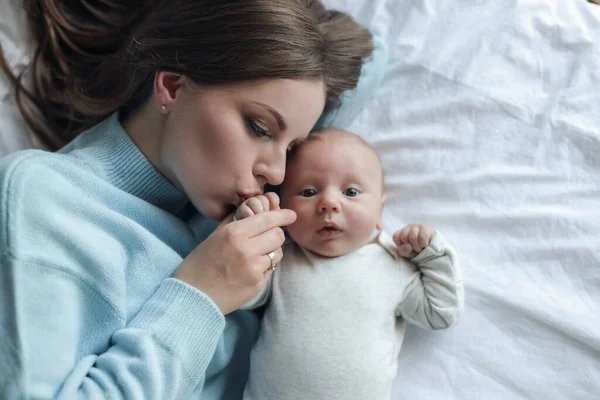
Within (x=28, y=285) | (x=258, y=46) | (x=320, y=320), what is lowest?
(x=320, y=320)

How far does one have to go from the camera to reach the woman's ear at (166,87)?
1.06 m

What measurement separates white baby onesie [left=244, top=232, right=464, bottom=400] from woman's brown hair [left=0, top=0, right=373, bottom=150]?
373 millimetres

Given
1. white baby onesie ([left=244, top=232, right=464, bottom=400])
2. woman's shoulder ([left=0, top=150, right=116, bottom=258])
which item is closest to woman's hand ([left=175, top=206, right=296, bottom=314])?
white baby onesie ([left=244, top=232, right=464, bottom=400])

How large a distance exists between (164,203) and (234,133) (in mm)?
293

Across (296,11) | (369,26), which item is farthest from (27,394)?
(369,26)

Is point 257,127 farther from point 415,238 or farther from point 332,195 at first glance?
point 415,238

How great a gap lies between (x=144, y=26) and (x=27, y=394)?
28.4 inches

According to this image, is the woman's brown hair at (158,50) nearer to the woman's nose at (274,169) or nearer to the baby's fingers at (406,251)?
the woman's nose at (274,169)

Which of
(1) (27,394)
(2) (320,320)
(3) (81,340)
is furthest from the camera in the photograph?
(2) (320,320)

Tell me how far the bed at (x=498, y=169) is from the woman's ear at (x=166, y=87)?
0.45 metres

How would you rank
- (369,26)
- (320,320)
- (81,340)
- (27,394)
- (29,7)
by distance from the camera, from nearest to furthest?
(27,394)
(81,340)
(320,320)
(29,7)
(369,26)

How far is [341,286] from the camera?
3.59 feet

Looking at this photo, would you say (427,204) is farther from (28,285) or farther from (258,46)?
(28,285)

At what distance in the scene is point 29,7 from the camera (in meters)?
1.26
